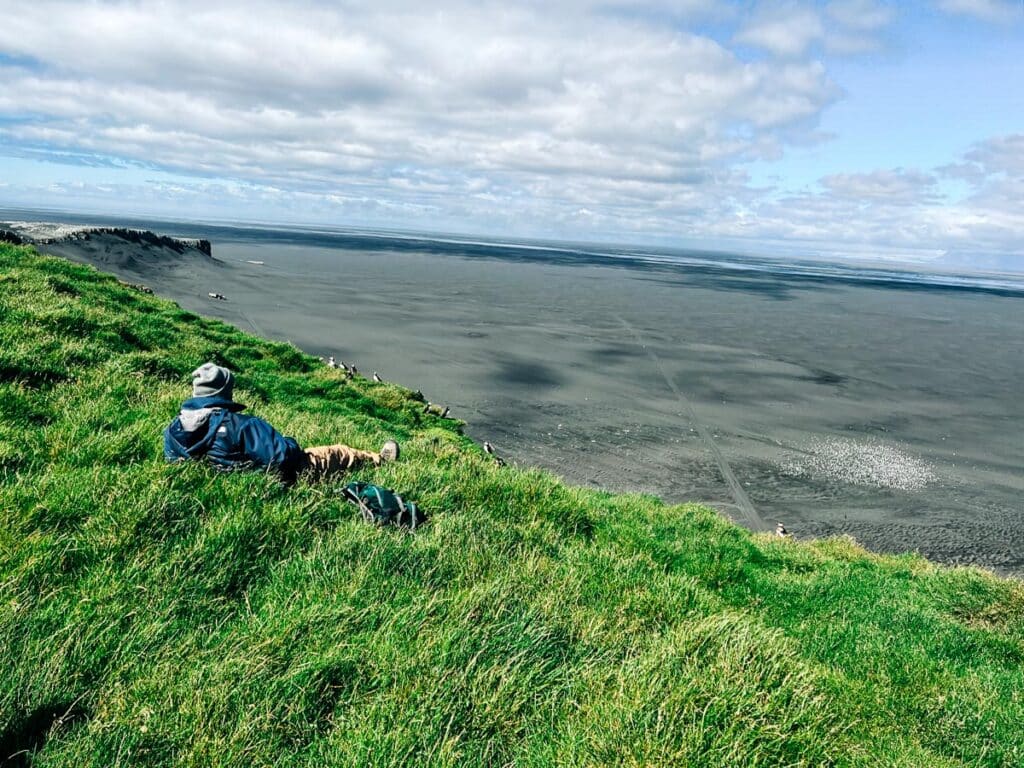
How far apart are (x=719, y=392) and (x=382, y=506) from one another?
2825cm

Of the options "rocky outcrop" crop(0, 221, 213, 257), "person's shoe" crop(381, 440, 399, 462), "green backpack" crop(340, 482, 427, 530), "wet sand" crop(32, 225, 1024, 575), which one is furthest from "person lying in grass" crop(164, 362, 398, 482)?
"rocky outcrop" crop(0, 221, 213, 257)

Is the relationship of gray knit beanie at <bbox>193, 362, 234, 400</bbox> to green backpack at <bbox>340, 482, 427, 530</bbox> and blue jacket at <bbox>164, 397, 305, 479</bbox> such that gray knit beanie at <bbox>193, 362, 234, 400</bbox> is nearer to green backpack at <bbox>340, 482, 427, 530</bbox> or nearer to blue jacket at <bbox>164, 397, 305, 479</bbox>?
blue jacket at <bbox>164, 397, 305, 479</bbox>

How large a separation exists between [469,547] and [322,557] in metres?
1.26

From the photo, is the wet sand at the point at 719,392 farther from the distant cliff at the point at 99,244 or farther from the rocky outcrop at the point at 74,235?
the rocky outcrop at the point at 74,235

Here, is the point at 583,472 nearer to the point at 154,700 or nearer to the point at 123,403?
the point at 123,403

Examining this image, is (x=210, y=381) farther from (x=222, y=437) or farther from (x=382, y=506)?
(x=382, y=506)

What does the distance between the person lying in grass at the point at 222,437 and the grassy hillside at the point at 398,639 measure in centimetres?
25

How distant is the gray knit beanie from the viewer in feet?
18.1

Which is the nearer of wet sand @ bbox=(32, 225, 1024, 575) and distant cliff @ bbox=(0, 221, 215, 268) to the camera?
wet sand @ bbox=(32, 225, 1024, 575)

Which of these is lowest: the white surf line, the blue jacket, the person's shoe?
the white surf line

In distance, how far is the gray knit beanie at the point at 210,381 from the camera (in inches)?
217

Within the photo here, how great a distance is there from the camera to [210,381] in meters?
5.53

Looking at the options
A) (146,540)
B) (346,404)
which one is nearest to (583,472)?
(346,404)

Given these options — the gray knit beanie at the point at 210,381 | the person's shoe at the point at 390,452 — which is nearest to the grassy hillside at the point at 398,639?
the person's shoe at the point at 390,452
